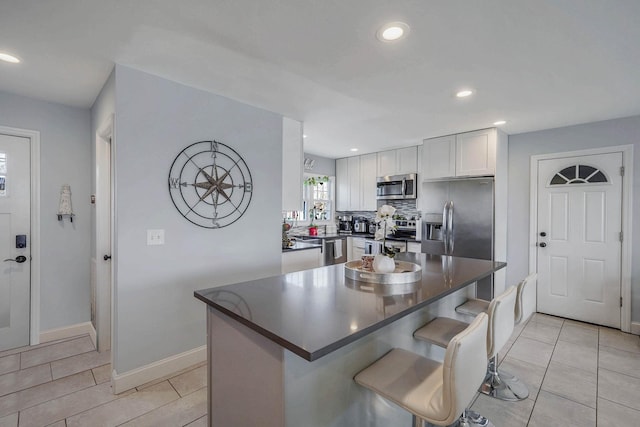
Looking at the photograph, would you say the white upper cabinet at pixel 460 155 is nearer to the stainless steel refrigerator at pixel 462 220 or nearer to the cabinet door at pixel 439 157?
the cabinet door at pixel 439 157

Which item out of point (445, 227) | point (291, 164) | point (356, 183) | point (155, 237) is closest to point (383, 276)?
point (155, 237)

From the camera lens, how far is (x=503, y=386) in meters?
2.30

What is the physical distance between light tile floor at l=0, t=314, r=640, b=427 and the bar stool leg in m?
0.06

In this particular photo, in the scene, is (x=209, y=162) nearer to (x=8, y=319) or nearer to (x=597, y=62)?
(x=8, y=319)

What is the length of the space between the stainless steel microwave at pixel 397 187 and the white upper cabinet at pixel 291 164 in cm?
205

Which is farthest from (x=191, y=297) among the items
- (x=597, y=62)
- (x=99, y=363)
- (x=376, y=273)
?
(x=597, y=62)

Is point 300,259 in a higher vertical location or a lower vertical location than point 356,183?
lower

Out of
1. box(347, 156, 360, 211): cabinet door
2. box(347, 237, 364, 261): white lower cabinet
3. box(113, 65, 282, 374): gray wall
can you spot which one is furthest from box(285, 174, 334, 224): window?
box(113, 65, 282, 374): gray wall

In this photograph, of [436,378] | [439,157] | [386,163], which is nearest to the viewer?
[436,378]

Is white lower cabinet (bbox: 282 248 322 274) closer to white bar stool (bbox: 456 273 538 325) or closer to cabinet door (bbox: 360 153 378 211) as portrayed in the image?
cabinet door (bbox: 360 153 378 211)

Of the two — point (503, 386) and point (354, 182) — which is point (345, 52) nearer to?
point (503, 386)

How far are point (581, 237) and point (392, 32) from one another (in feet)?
11.9

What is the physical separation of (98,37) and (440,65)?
227 centimetres

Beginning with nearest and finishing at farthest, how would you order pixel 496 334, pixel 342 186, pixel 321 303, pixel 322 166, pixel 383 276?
pixel 321 303 < pixel 496 334 < pixel 383 276 < pixel 322 166 < pixel 342 186
